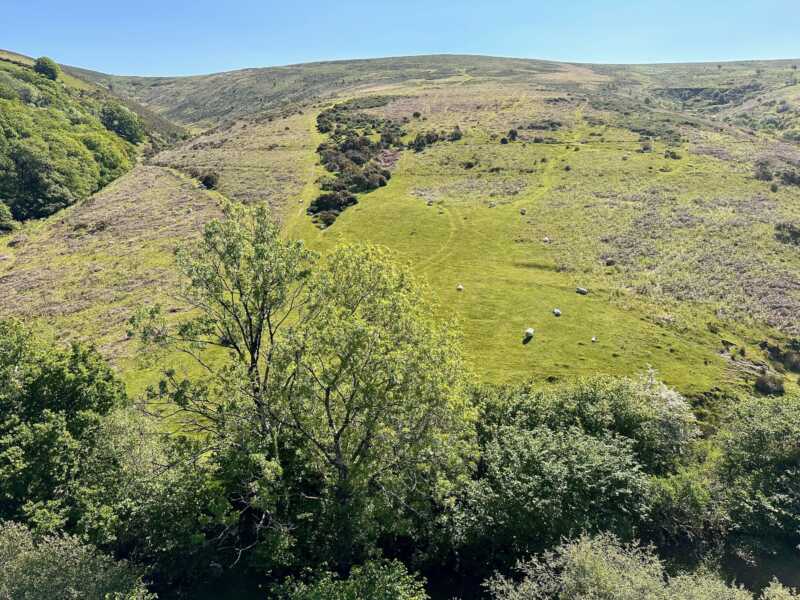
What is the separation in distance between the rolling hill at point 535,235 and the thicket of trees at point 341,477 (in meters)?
11.3

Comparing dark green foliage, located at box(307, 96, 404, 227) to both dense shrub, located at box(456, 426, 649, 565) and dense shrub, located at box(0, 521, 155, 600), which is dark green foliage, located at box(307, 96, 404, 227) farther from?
dense shrub, located at box(0, 521, 155, 600)

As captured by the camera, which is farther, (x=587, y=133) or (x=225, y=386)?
(x=587, y=133)

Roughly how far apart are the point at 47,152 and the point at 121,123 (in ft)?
224

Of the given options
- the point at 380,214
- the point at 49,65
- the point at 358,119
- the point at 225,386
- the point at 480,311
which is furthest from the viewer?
the point at 49,65

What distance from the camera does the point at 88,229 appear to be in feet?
278

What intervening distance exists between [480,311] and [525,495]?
32.2 m

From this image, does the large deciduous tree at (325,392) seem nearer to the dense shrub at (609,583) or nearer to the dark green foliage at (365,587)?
the dark green foliage at (365,587)

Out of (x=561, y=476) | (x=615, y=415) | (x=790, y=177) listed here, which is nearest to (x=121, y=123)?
(x=615, y=415)

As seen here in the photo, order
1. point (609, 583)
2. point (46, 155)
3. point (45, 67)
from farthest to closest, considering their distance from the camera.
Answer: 1. point (45, 67)
2. point (46, 155)
3. point (609, 583)

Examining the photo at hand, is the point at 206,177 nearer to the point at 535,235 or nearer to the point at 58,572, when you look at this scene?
the point at 535,235

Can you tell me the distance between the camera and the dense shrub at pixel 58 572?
64.0 ft

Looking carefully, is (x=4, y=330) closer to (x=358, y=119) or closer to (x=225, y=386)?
(x=225, y=386)

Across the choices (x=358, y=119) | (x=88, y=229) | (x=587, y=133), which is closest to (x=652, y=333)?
(x=587, y=133)

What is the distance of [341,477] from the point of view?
78.9 ft
